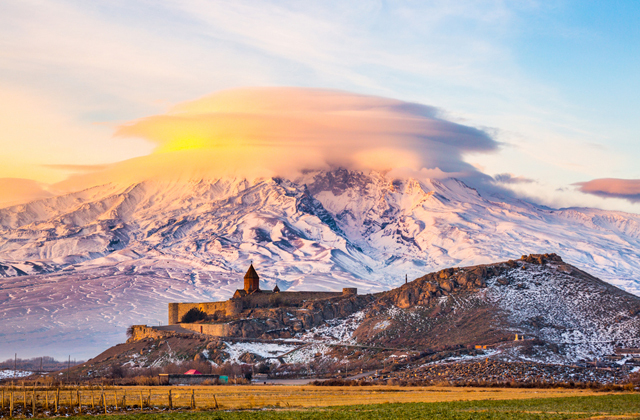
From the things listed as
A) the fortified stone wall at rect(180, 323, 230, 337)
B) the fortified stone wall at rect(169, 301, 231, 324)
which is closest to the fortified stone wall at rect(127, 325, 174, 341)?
the fortified stone wall at rect(180, 323, 230, 337)

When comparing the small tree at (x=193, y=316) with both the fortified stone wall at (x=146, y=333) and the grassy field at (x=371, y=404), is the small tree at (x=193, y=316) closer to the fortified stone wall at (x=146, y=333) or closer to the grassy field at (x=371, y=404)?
the fortified stone wall at (x=146, y=333)

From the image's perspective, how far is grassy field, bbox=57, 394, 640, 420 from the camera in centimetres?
4406

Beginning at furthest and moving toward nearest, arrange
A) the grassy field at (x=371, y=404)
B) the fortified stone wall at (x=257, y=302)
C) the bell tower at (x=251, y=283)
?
the bell tower at (x=251, y=283) < the fortified stone wall at (x=257, y=302) < the grassy field at (x=371, y=404)

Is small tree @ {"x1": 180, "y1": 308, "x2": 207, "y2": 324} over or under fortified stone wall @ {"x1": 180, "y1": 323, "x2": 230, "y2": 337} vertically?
over

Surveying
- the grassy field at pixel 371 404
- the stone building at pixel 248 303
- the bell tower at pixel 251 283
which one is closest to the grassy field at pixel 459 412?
the grassy field at pixel 371 404

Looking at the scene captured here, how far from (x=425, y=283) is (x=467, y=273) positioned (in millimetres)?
6429

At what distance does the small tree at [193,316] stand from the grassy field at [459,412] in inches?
3257

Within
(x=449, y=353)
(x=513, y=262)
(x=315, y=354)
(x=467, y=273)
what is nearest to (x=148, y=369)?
(x=315, y=354)

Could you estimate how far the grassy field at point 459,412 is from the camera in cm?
4406

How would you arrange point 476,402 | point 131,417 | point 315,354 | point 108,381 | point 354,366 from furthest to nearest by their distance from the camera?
point 315,354 < point 354,366 < point 108,381 < point 476,402 < point 131,417

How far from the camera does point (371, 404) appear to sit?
5638cm

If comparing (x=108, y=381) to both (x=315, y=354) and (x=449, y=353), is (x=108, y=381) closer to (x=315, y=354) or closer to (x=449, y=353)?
(x=315, y=354)

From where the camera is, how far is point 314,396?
66688mm

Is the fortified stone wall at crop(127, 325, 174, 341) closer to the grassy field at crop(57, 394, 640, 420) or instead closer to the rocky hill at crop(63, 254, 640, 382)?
the rocky hill at crop(63, 254, 640, 382)
